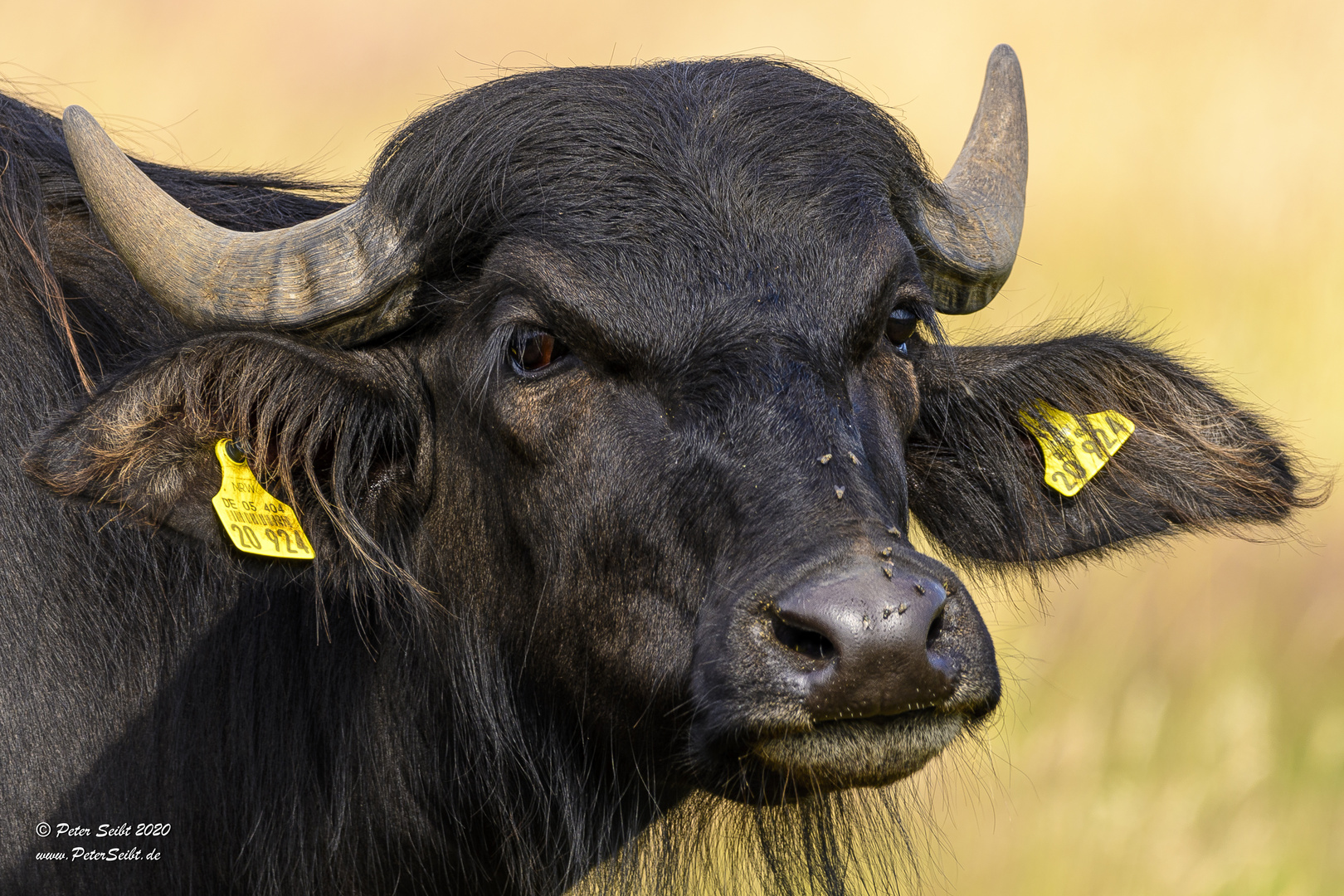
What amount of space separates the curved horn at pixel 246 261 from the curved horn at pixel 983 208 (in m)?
1.45

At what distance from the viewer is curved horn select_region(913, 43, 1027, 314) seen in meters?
3.56

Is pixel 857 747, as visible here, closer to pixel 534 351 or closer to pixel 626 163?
pixel 534 351

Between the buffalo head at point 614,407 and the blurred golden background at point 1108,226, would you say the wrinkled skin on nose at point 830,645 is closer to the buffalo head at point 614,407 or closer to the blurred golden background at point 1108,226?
the buffalo head at point 614,407

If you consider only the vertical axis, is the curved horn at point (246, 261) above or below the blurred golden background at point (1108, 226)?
above

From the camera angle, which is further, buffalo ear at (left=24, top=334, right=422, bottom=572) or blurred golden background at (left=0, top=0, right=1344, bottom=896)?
blurred golden background at (left=0, top=0, right=1344, bottom=896)

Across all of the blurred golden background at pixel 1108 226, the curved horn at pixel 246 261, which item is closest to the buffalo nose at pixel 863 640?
the curved horn at pixel 246 261

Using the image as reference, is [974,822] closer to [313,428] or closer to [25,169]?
[313,428]

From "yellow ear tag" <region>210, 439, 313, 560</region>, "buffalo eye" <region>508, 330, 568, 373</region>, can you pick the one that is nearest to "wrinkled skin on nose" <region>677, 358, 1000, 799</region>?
"buffalo eye" <region>508, 330, 568, 373</region>

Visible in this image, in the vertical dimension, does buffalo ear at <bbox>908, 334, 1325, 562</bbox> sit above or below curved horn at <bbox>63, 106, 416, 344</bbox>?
below

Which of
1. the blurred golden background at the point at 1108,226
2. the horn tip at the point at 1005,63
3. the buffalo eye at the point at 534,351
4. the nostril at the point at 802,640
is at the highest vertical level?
the horn tip at the point at 1005,63

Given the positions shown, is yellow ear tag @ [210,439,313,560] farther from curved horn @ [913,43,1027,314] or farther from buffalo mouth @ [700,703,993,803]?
curved horn @ [913,43,1027,314]

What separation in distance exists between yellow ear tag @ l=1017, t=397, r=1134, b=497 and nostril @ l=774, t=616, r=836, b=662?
152cm

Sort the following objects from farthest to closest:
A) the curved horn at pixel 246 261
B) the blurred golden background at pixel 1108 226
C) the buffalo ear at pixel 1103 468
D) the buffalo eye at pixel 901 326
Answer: the blurred golden background at pixel 1108 226
the buffalo ear at pixel 1103 468
the buffalo eye at pixel 901 326
the curved horn at pixel 246 261

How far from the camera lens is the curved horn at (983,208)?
356 centimetres
